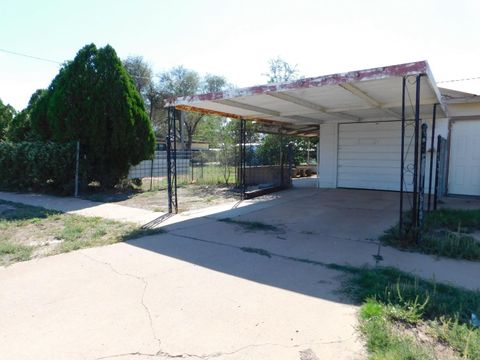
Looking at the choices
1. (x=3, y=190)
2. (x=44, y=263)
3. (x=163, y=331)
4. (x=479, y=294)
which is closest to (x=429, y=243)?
(x=479, y=294)

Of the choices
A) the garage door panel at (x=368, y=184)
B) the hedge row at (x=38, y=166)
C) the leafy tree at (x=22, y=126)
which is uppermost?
the leafy tree at (x=22, y=126)

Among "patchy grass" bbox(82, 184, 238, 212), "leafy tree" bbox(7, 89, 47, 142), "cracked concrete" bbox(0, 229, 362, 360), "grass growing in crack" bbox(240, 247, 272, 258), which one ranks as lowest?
"cracked concrete" bbox(0, 229, 362, 360)

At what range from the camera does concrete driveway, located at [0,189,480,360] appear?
249cm

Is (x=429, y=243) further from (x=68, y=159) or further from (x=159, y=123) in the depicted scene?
(x=159, y=123)

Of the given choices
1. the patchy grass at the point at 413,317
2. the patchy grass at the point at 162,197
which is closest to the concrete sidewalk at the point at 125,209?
the patchy grass at the point at 162,197

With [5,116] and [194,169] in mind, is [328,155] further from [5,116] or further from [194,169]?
[5,116]

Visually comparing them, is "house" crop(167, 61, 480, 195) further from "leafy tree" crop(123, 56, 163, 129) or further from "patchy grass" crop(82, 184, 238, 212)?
"leafy tree" crop(123, 56, 163, 129)

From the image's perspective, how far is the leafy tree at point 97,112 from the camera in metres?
10.2

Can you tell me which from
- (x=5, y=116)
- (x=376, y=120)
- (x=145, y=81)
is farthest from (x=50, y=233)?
(x=145, y=81)

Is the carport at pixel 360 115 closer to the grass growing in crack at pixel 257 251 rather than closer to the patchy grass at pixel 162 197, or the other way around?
the patchy grass at pixel 162 197

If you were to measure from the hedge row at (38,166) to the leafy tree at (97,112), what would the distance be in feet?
1.52

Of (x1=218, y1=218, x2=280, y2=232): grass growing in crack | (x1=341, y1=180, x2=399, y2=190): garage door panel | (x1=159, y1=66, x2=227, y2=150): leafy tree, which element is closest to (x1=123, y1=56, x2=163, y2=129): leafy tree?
(x1=159, y1=66, x2=227, y2=150): leafy tree

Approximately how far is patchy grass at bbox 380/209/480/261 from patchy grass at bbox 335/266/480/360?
48.6 inches

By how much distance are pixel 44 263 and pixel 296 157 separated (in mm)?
14231
